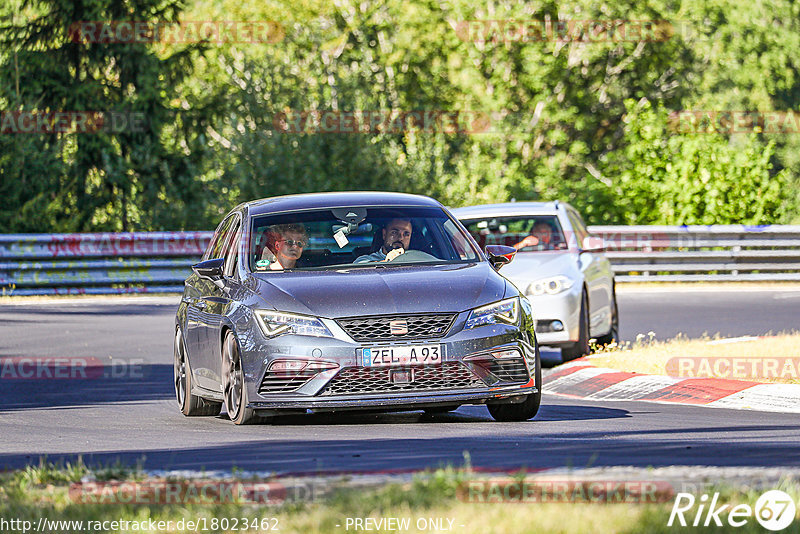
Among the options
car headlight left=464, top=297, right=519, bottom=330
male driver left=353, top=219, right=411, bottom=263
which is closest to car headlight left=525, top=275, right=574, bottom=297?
male driver left=353, top=219, right=411, bottom=263

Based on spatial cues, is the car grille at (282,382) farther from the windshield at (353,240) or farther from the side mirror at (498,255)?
the side mirror at (498,255)

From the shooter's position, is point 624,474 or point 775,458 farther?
point 775,458

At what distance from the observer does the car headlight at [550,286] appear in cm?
1544

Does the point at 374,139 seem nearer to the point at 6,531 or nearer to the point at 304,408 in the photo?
the point at 304,408

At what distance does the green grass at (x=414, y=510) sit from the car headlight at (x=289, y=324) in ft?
10.3

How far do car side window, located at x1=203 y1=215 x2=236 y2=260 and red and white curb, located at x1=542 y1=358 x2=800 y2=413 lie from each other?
10.1 ft

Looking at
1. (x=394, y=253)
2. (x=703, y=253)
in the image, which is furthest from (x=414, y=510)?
(x=703, y=253)

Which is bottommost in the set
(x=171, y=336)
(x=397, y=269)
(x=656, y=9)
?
(x=171, y=336)

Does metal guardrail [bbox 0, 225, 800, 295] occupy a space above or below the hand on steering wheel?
below

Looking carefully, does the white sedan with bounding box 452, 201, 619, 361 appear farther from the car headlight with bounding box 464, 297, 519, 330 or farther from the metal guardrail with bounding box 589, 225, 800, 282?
the metal guardrail with bounding box 589, 225, 800, 282

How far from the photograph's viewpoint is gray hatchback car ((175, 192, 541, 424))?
9.67 meters

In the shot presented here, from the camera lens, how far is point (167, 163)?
1437 inches

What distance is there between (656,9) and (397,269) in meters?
40.9

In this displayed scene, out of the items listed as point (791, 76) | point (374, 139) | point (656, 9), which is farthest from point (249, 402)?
point (791, 76)
